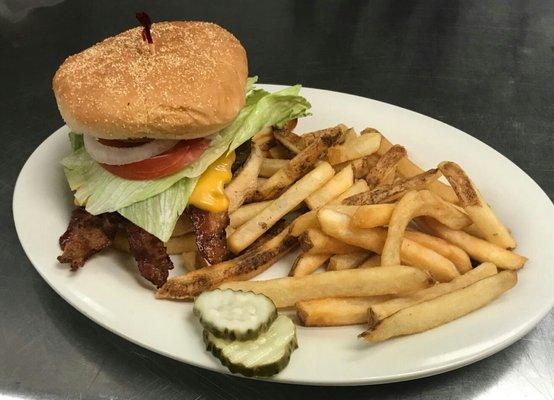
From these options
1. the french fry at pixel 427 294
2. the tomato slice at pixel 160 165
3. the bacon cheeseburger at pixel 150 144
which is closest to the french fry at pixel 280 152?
the bacon cheeseburger at pixel 150 144

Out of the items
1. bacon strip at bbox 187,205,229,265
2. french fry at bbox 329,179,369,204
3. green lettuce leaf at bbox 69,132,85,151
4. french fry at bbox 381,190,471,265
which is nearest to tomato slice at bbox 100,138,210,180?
bacon strip at bbox 187,205,229,265

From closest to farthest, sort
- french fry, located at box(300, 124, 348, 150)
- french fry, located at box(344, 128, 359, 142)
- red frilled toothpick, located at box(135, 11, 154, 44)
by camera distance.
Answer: red frilled toothpick, located at box(135, 11, 154, 44) → french fry, located at box(300, 124, 348, 150) → french fry, located at box(344, 128, 359, 142)

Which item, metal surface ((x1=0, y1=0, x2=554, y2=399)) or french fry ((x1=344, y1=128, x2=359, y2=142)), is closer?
metal surface ((x1=0, y1=0, x2=554, y2=399))

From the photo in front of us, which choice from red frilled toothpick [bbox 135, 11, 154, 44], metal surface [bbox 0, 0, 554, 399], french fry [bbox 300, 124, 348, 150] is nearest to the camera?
metal surface [bbox 0, 0, 554, 399]

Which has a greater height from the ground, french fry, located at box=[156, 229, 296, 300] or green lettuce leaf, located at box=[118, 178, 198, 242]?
green lettuce leaf, located at box=[118, 178, 198, 242]

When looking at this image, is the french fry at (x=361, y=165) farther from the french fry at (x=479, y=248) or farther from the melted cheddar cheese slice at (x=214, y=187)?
the melted cheddar cheese slice at (x=214, y=187)

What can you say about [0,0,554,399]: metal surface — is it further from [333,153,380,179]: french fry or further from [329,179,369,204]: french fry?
[333,153,380,179]: french fry
